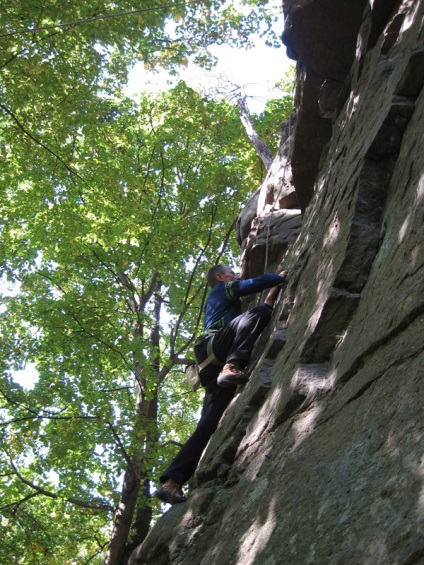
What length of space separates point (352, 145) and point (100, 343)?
7832 mm

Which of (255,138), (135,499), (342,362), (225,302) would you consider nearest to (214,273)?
(225,302)

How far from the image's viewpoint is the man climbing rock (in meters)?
5.86

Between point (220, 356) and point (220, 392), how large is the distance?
37cm

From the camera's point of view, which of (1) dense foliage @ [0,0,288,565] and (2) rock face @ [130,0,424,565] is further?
(1) dense foliage @ [0,0,288,565]

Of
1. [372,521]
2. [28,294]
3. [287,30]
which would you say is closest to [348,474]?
[372,521]

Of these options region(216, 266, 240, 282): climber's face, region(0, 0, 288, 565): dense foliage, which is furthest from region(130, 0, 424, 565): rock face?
region(0, 0, 288, 565): dense foliage

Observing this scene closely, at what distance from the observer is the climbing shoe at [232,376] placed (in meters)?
5.67

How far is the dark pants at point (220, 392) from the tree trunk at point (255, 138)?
6.89m

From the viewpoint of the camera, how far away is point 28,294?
16844mm

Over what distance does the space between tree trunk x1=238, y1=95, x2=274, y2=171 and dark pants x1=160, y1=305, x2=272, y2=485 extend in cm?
689

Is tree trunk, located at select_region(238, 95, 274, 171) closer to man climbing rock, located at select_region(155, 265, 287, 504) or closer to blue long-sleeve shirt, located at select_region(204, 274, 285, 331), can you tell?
blue long-sleeve shirt, located at select_region(204, 274, 285, 331)

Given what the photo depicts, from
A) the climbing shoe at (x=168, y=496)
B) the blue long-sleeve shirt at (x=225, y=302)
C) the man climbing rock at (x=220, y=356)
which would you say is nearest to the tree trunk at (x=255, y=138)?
the blue long-sleeve shirt at (x=225, y=302)

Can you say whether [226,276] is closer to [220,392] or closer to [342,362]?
[220,392]

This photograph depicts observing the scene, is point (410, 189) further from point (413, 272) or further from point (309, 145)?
point (309, 145)
